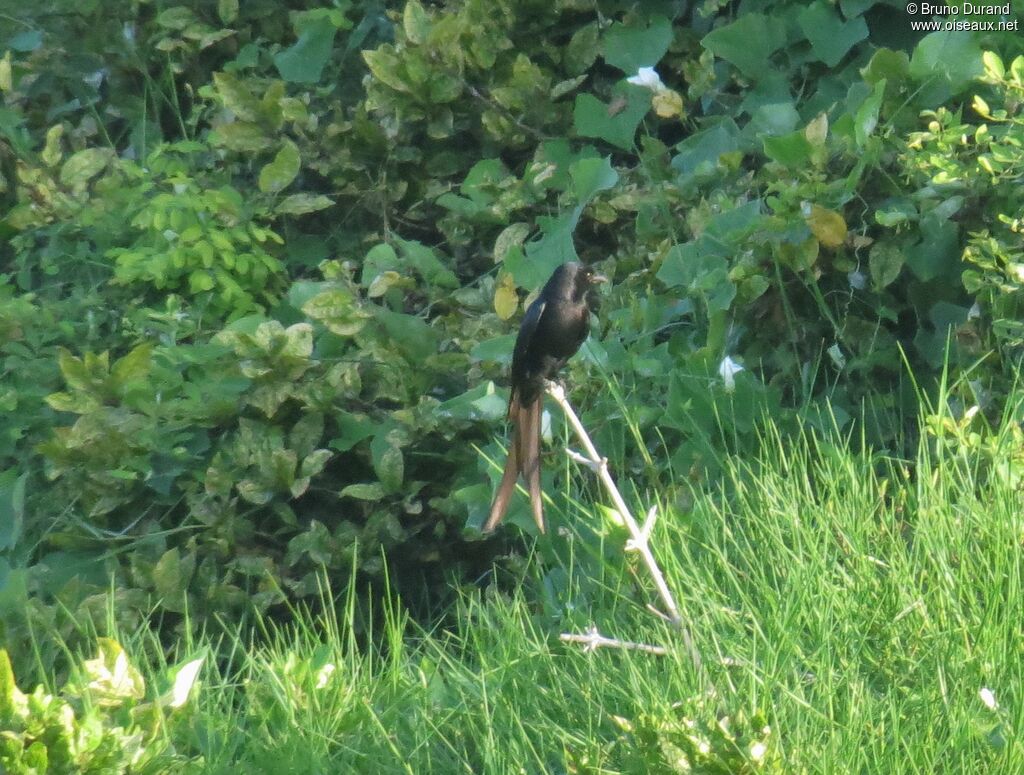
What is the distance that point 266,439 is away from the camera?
448cm

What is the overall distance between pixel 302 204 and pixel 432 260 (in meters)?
0.66

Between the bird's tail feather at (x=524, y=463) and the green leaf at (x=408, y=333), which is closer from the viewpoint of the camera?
the bird's tail feather at (x=524, y=463)

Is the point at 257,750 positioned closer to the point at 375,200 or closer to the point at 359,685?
the point at 359,685

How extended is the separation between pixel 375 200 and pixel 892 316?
2.26 meters

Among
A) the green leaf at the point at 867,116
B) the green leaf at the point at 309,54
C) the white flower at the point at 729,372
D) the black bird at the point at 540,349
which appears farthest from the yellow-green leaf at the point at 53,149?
the green leaf at the point at 867,116

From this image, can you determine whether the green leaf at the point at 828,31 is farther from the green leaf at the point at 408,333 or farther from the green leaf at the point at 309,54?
the green leaf at the point at 309,54

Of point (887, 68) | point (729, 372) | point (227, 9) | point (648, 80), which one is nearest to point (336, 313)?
point (648, 80)

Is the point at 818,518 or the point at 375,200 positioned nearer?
the point at 818,518

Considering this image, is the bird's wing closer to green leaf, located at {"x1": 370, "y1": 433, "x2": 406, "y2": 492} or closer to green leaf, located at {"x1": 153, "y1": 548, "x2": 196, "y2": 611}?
green leaf, located at {"x1": 370, "y1": 433, "x2": 406, "y2": 492}

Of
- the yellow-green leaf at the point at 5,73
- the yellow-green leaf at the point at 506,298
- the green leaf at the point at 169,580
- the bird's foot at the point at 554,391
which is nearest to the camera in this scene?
the bird's foot at the point at 554,391

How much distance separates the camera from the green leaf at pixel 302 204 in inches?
208

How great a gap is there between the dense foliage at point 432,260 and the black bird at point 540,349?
0.20 metres

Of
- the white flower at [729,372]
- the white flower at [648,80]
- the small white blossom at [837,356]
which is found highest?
the white flower at [648,80]

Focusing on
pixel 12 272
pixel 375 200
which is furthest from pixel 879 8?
pixel 12 272
